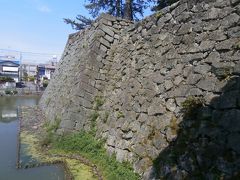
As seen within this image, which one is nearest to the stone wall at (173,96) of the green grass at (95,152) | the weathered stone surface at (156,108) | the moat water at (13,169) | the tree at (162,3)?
the weathered stone surface at (156,108)

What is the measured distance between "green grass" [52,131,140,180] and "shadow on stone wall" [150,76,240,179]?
92cm

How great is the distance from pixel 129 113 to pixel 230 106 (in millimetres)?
3091

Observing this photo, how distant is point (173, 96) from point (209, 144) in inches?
62.4

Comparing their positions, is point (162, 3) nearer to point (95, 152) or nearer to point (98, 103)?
point (98, 103)

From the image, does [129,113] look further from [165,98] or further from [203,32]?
[203,32]

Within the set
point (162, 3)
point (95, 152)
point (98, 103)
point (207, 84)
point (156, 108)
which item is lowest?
point (95, 152)

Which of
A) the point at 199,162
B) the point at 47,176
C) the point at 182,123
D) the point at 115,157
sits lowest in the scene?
the point at 47,176

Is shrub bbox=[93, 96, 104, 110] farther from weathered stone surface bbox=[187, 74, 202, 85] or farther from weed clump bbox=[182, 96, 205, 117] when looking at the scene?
weed clump bbox=[182, 96, 205, 117]

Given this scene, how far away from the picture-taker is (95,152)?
24.8ft

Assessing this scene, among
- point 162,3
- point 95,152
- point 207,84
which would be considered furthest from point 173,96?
point 162,3

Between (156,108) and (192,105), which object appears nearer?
(192,105)

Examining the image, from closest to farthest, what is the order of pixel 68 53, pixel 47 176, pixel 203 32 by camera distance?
pixel 203 32 < pixel 47 176 < pixel 68 53

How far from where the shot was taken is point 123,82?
8531 millimetres

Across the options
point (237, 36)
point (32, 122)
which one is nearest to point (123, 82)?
point (237, 36)
